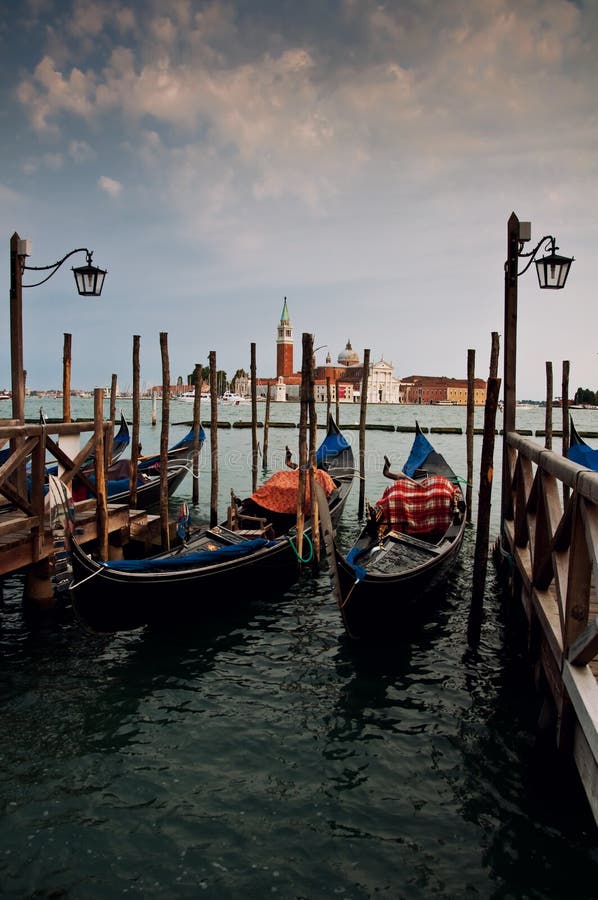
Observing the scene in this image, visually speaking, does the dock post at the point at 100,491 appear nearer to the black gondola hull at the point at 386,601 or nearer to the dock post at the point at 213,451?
the black gondola hull at the point at 386,601

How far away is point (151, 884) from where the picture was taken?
2488 mm

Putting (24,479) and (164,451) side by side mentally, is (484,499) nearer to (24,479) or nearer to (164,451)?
(24,479)

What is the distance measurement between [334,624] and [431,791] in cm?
236

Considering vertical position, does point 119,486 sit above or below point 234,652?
above

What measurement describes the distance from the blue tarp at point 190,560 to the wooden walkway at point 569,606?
253 centimetres

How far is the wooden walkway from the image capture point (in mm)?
2145

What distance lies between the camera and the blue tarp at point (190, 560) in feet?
15.4

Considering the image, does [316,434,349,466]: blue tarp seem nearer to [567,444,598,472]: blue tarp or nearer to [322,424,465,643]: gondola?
[322,424,465,643]: gondola

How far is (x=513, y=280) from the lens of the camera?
5.60 metres

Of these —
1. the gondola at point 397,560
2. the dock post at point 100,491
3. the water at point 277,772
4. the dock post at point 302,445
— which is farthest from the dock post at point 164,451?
→ the gondola at point 397,560

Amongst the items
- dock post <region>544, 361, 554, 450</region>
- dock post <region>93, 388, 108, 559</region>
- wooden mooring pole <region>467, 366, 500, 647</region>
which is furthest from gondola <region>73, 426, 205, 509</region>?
dock post <region>544, 361, 554, 450</region>

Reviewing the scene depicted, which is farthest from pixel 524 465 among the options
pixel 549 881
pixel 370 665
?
pixel 549 881

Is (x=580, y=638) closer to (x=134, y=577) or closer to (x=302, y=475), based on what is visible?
(x=134, y=577)

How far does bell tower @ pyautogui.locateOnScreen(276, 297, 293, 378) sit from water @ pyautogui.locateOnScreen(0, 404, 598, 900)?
268 feet
